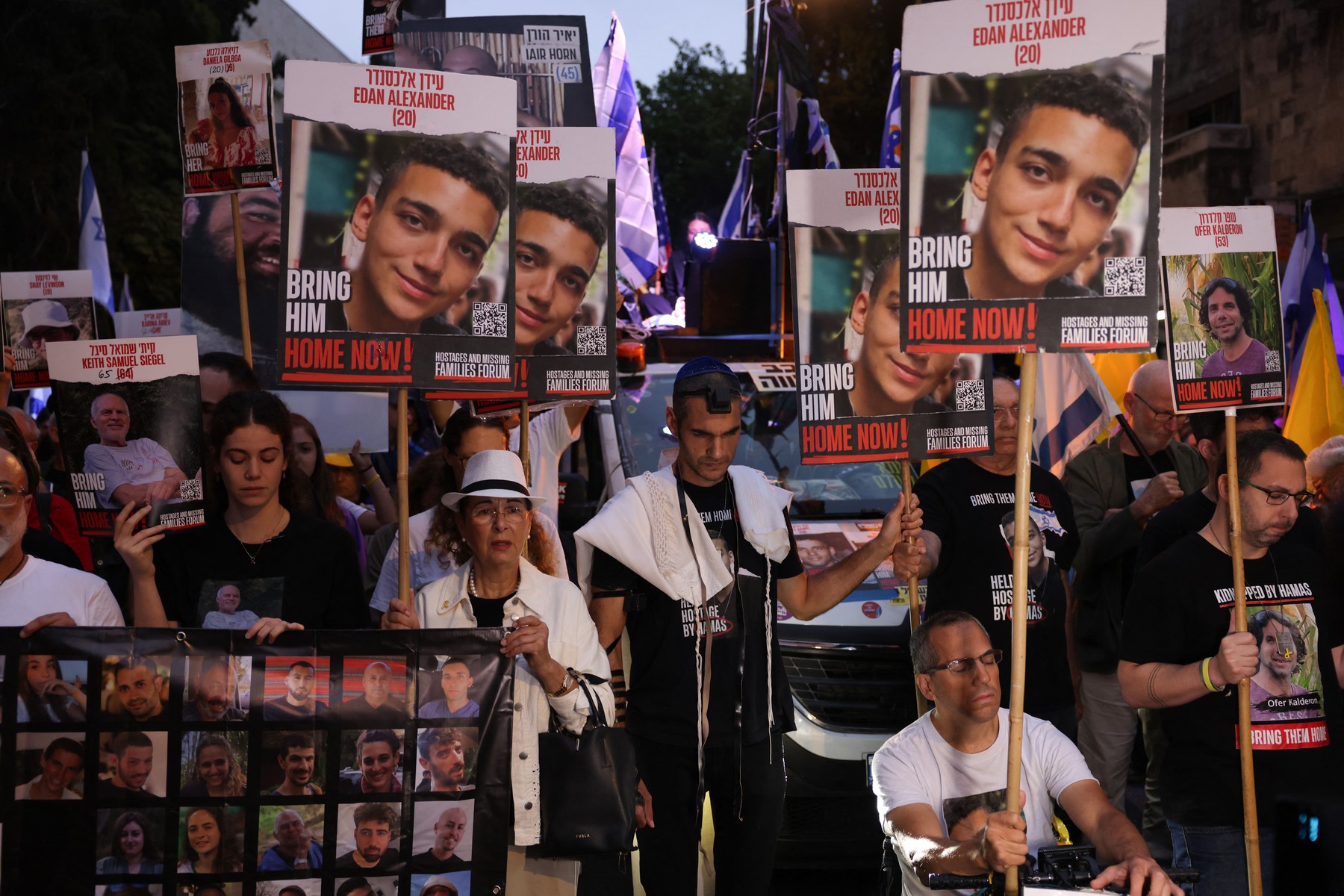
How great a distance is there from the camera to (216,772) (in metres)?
3.94

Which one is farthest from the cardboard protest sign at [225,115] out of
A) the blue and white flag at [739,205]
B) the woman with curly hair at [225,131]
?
the blue and white flag at [739,205]

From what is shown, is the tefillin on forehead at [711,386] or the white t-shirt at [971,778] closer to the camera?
the white t-shirt at [971,778]

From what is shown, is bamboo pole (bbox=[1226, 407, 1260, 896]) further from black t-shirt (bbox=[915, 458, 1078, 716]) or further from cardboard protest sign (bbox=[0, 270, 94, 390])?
cardboard protest sign (bbox=[0, 270, 94, 390])

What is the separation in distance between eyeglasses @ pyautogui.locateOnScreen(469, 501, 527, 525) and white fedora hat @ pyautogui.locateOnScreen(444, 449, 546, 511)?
4cm

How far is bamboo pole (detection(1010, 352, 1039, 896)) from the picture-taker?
3768 millimetres

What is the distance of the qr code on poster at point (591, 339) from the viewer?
5.53 metres

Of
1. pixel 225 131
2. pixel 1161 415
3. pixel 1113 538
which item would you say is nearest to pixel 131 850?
pixel 1113 538

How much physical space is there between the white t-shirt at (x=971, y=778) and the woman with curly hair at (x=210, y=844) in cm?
190

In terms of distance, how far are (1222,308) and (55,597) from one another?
4312 mm

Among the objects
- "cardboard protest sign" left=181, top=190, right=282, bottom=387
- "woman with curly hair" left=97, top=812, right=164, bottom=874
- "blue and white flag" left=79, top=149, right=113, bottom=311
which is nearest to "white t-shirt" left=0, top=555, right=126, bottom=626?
"woman with curly hair" left=97, top=812, right=164, bottom=874

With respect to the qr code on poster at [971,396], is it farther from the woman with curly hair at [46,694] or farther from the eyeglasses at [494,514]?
the woman with curly hair at [46,694]

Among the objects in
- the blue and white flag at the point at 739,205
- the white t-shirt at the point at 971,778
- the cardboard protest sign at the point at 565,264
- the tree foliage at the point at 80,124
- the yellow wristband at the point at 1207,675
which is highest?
the tree foliage at the point at 80,124

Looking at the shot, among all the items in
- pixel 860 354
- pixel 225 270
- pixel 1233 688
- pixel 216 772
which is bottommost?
pixel 216 772

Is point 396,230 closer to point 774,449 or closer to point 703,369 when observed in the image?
point 703,369
